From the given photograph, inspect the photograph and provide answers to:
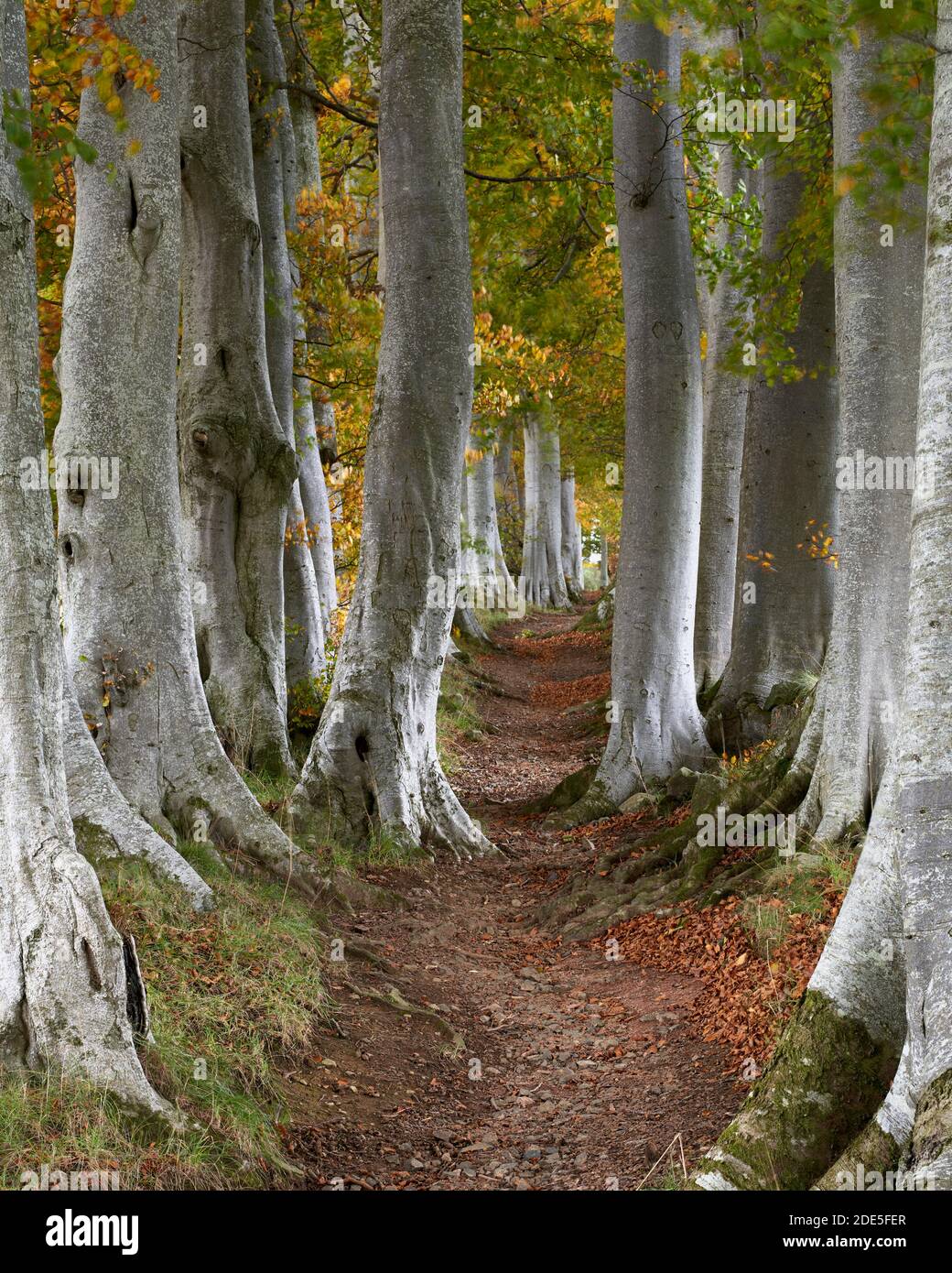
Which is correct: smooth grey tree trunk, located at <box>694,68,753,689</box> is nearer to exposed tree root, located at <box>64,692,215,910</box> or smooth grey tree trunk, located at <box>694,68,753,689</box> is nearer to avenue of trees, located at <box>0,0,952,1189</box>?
avenue of trees, located at <box>0,0,952,1189</box>

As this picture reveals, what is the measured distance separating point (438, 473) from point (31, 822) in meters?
5.18

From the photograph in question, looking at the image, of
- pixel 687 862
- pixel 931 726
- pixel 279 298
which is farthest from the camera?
pixel 279 298

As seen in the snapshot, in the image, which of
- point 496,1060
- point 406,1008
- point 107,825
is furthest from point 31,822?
point 496,1060

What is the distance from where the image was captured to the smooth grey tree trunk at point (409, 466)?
8.44 meters

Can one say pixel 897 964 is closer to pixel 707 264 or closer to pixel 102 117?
pixel 102 117

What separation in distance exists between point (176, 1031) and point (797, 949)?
3133 millimetres

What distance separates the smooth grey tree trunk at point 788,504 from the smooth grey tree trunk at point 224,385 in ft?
14.8

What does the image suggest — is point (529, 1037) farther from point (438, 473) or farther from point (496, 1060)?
point (438, 473)

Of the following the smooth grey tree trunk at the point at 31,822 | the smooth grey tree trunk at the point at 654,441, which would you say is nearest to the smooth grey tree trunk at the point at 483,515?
the smooth grey tree trunk at the point at 654,441

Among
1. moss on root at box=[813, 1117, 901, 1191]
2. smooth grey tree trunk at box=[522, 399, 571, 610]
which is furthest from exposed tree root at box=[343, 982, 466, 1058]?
smooth grey tree trunk at box=[522, 399, 571, 610]

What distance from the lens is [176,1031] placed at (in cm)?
462

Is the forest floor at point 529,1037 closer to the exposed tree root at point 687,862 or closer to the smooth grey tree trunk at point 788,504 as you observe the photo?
the exposed tree root at point 687,862

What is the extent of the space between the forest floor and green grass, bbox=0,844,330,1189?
20 cm

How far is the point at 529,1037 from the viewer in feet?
19.7
